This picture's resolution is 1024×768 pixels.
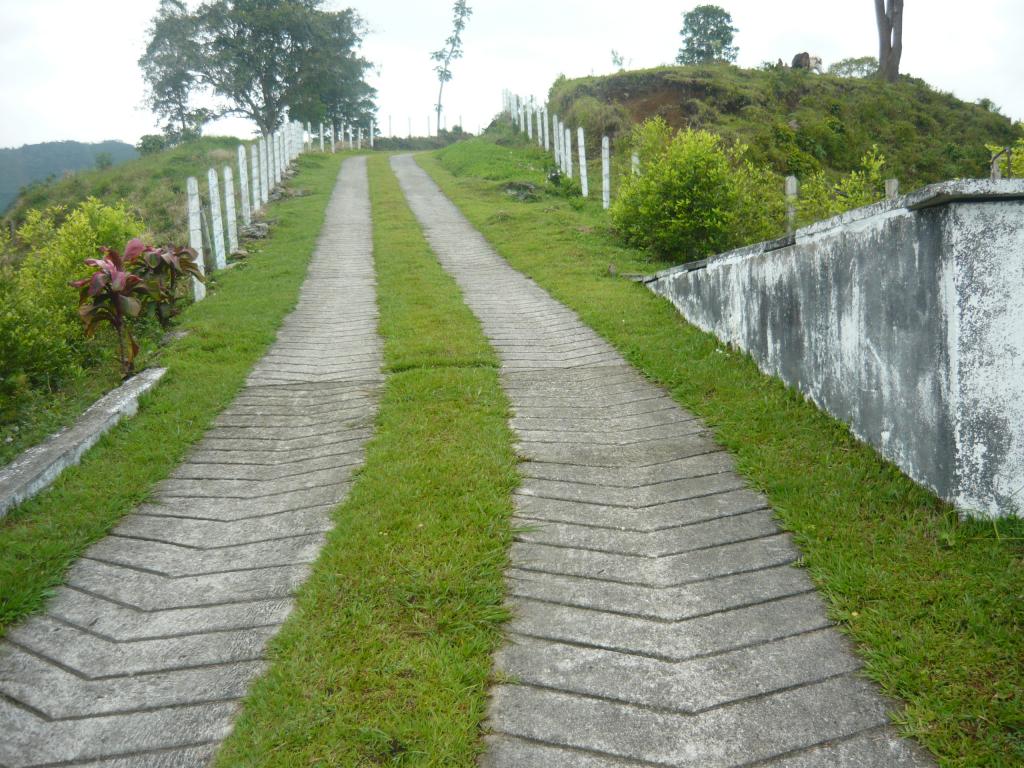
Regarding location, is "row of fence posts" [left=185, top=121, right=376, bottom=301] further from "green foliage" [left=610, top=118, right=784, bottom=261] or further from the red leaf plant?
"green foliage" [left=610, top=118, right=784, bottom=261]

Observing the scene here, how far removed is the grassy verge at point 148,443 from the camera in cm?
374

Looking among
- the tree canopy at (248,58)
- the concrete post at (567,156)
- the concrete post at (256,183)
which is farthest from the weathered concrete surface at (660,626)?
the tree canopy at (248,58)

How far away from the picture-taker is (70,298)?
7.90 m

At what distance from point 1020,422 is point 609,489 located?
194 centimetres

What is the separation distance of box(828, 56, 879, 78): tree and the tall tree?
30663mm

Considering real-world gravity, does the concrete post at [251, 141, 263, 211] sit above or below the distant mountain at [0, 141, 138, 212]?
below

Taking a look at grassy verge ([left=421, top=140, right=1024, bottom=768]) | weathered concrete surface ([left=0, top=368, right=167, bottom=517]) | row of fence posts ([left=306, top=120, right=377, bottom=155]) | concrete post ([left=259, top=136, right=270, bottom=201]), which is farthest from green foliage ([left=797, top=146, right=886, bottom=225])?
row of fence posts ([left=306, top=120, right=377, bottom=155])

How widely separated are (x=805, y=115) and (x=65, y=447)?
22853 millimetres

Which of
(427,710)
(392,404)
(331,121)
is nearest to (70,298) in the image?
(392,404)

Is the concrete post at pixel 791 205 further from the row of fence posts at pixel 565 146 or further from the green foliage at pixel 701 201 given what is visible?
the green foliage at pixel 701 201

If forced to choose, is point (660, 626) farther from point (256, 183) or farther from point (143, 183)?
point (143, 183)

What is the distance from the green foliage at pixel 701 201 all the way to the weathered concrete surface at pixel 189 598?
5870mm

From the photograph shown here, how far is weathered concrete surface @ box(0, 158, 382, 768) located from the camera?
2.68 m

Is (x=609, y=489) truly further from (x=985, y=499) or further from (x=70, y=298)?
(x=70, y=298)
